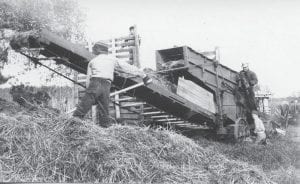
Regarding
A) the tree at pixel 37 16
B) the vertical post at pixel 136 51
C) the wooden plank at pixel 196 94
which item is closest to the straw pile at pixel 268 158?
the wooden plank at pixel 196 94

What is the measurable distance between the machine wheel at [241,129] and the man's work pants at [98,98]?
385 centimetres

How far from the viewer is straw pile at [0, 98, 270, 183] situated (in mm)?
3516

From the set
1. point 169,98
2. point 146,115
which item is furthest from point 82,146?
point 146,115

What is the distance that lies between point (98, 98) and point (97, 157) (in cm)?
196

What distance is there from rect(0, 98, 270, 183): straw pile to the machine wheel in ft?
12.3

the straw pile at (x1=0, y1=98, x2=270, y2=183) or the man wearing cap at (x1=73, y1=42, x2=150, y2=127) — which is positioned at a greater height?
the man wearing cap at (x1=73, y1=42, x2=150, y2=127)

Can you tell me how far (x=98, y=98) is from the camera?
553 centimetres

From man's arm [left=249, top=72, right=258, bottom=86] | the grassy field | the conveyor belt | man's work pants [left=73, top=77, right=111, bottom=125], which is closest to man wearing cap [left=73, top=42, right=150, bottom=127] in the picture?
man's work pants [left=73, top=77, right=111, bottom=125]

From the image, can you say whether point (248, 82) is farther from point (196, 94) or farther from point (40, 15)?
point (40, 15)

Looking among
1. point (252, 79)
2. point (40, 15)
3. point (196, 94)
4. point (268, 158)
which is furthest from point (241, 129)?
point (40, 15)

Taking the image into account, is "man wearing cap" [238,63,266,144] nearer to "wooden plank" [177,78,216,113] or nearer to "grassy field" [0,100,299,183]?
"wooden plank" [177,78,216,113]

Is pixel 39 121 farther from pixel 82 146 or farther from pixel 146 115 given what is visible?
pixel 146 115

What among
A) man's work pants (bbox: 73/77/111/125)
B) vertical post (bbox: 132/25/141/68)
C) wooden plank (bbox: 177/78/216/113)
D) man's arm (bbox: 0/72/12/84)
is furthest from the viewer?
man's arm (bbox: 0/72/12/84)

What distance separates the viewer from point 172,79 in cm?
803
